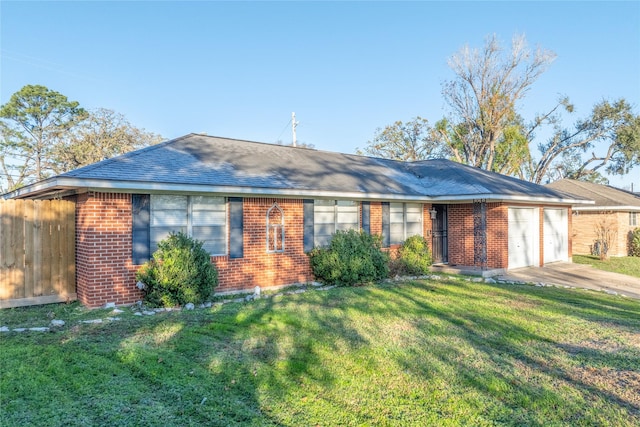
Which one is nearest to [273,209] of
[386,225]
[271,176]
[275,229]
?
[275,229]

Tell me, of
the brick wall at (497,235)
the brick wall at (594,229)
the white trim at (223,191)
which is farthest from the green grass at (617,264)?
the brick wall at (497,235)

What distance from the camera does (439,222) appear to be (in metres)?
14.4

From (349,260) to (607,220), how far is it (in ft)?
51.9

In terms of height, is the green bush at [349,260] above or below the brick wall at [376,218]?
below

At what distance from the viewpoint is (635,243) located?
18.9 metres

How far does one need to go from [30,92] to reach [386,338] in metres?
32.9

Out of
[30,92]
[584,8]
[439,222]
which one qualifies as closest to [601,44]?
[584,8]

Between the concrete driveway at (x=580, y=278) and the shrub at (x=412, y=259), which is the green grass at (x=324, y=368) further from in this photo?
the shrub at (x=412, y=259)

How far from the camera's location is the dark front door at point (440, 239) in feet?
46.7

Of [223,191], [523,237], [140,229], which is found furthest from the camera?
[523,237]

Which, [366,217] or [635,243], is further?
[635,243]

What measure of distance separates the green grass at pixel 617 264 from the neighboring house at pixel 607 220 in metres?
1.23

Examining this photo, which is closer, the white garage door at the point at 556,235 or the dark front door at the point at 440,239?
the dark front door at the point at 440,239

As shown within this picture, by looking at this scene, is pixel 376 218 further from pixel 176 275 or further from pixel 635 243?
pixel 635 243
